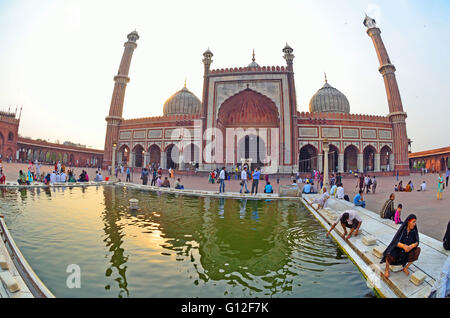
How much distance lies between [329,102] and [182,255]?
1152 inches

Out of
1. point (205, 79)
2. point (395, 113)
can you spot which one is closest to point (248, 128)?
point (205, 79)

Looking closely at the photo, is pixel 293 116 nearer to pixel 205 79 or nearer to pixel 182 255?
pixel 205 79

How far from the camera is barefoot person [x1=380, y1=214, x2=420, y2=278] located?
2.76 m

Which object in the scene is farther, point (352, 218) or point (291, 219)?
point (291, 219)

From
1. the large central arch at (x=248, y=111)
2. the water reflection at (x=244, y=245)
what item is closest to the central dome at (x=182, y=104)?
the large central arch at (x=248, y=111)

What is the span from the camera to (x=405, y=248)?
2.74 m

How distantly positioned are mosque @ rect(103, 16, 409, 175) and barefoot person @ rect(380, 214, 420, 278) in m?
18.3

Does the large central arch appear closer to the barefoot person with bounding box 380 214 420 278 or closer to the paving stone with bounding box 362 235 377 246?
the paving stone with bounding box 362 235 377 246

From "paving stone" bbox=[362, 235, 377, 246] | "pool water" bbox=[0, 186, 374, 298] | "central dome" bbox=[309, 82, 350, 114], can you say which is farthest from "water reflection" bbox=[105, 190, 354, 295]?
"central dome" bbox=[309, 82, 350, 114]

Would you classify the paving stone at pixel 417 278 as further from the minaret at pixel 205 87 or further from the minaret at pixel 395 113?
the minaret at pixel 395 113
